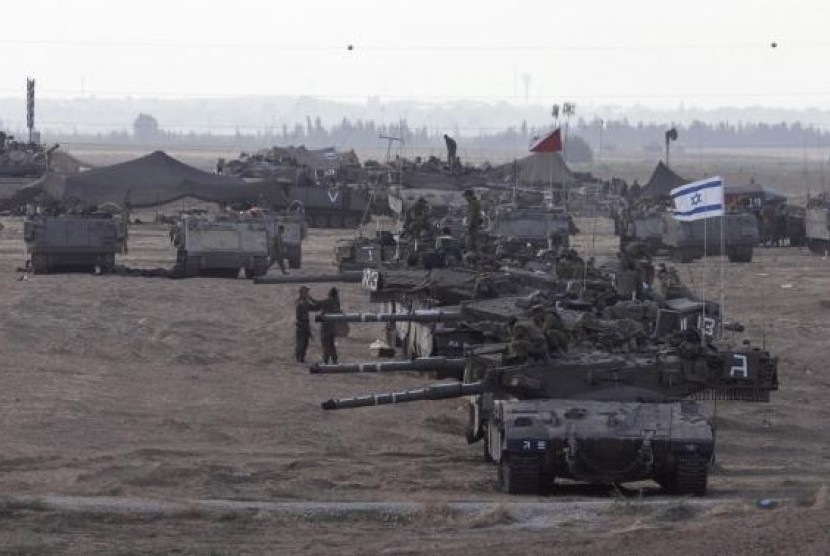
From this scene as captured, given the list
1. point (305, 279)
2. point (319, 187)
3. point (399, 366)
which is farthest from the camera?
point (319, 187)

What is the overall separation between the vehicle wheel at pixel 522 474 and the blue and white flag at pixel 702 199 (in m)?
6.51

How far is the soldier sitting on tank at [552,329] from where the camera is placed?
18359 mm

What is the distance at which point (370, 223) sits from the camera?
63062 millimetres

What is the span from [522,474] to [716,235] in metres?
31.2

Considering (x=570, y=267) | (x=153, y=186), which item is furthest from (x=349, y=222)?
(x=570, y=267)

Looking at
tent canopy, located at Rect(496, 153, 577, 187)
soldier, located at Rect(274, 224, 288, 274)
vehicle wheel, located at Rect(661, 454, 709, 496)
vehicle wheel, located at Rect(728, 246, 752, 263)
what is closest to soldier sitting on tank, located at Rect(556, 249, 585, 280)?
vehicle wheel, located at Rect(661, 454, 709, 496)

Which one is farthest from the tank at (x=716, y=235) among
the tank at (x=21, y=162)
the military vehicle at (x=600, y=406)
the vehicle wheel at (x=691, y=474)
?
→ the vehicle wheel at (x=691, y=474)

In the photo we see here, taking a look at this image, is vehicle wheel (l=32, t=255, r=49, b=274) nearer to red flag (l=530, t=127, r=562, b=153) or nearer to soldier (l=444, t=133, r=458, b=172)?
red flag (l=530, t=127, r=562, b=153)

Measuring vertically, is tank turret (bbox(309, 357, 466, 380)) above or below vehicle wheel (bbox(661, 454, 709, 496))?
above

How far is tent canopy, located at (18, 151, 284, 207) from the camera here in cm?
5319

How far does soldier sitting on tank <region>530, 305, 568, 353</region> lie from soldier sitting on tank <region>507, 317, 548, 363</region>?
0.13 meters

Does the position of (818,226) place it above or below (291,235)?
above

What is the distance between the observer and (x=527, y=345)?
1803 cm

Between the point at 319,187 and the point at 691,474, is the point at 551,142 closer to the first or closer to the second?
the point at 691,474
